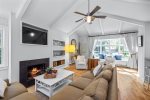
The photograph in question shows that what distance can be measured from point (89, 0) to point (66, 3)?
0.93m

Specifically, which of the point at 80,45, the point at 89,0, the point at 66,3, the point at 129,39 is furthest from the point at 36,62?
the point at 129,39

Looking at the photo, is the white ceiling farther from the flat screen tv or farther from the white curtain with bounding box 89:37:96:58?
the white curtain with bounding box 89:37:96:58

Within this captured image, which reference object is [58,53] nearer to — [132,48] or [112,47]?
[112,47]

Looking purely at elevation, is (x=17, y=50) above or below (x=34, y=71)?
above

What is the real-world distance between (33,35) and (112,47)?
19.6 feet

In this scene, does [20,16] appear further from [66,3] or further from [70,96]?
[70,96]

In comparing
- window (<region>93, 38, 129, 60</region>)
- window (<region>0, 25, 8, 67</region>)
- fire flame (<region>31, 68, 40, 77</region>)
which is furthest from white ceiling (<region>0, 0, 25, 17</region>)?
window (<region>93, 38, 129, 60</region>)

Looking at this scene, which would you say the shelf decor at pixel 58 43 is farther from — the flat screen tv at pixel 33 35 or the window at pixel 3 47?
the window at pixel 3 47

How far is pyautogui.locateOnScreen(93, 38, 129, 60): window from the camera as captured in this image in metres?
7.61

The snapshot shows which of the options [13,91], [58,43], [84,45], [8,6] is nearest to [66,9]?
[58,43]

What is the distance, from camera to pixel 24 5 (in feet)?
10.5

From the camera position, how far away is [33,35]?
13.4 feet

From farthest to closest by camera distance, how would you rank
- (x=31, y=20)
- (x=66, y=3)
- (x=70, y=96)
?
(x=66, y=3) < (x=31, y=20) < (x=70, y=96)

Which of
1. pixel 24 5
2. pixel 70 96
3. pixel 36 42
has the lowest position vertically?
pixel 70 96
